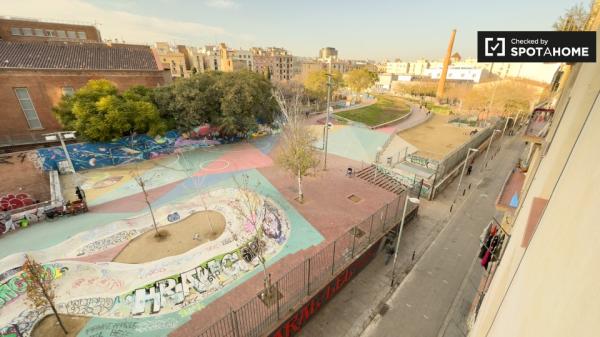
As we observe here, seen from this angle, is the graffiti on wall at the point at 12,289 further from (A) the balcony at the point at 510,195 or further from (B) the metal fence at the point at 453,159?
(B) the metal fence at the point at 453,159

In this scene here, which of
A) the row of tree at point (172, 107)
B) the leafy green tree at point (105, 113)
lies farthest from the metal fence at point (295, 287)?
the leafy green tree at point (105, 113)

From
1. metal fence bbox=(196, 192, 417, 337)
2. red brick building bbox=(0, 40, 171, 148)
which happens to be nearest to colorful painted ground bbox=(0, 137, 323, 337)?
metal fence bbox=(196, 192, 417, 337)

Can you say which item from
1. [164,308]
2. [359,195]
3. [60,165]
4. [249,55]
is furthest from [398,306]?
[249,55]

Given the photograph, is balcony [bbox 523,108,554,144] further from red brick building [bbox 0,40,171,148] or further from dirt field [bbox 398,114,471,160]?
red brick building [bbox 0,40,171,148]

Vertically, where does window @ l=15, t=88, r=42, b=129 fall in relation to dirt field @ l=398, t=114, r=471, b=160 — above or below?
above

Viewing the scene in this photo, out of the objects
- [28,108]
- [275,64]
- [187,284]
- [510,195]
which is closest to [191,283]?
[187,284]
